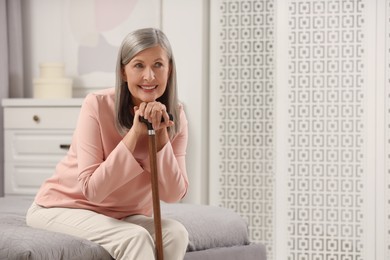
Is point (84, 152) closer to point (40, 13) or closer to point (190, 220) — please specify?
point (190, 220)

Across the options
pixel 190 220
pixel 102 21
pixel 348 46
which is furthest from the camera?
pixel 102 21

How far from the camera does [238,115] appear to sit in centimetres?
449

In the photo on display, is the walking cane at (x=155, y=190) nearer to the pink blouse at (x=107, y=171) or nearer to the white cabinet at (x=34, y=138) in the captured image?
the pink blouse at (x=107, y=171)

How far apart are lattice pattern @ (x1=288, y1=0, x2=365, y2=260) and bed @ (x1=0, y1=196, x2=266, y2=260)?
124cm

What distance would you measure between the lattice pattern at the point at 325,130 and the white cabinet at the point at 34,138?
1.17 metres

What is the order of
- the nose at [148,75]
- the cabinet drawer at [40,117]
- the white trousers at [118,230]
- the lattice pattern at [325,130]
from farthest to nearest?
the cabinet drawer at [40,117]
the lattice pattern at [325,130]
the nose at [148,75]
the white trousers at [118,230]

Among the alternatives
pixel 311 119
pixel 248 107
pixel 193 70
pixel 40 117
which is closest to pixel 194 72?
pixel 193 70

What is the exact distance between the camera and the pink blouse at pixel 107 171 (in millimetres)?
2256

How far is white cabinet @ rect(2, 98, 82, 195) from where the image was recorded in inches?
175

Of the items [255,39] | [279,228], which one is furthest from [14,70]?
[279,228]

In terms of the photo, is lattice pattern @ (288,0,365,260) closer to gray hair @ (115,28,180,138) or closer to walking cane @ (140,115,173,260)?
gray hair @ (115,28,180,138)

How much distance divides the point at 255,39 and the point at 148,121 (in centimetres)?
234

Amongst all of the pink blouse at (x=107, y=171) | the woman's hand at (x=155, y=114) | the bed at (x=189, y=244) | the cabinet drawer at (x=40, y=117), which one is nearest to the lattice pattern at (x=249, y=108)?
the cabinet drawer at (x=40, y=117)

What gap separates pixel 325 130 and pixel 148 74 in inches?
84.2
